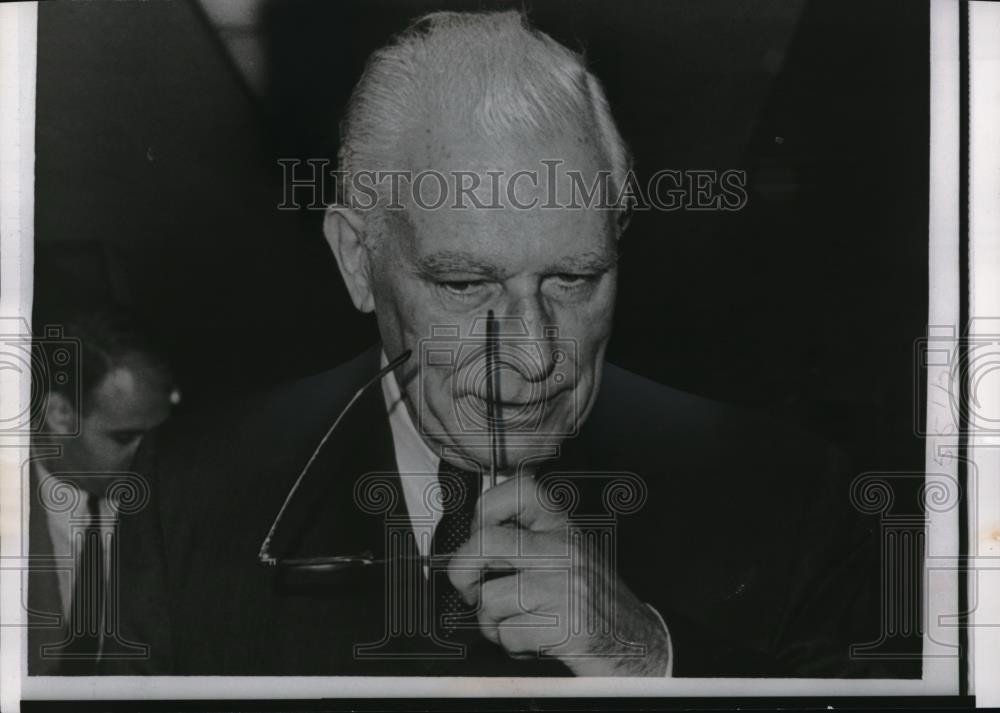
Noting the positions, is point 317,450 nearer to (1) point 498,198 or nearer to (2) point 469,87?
(1) point 498,198

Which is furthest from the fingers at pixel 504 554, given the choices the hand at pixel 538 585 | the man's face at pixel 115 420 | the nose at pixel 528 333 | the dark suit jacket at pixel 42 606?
the dark suit jacket at pixel 42 606

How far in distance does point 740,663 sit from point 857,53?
1.51m

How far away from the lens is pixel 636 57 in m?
2.16

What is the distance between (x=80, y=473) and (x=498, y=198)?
47.9 inches

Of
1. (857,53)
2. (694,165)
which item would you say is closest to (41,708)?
(694,165)

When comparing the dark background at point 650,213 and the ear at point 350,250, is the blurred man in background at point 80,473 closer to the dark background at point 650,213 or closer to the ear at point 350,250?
the dark background at point 650,213

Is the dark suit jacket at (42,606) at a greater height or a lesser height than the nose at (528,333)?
lesser

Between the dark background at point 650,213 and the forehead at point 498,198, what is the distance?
7.4 inches

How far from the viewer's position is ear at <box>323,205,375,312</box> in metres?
2.16

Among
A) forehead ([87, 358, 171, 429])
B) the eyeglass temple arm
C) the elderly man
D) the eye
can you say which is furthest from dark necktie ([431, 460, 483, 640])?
forehead ([87, 358, 171, 429])

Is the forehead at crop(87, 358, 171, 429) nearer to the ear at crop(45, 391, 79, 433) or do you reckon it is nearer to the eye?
the ear at crop(45, 391, 79, 433)

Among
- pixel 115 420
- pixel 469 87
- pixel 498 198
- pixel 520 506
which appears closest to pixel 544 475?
pixel 520 506

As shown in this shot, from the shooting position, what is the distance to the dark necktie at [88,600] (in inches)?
86.8

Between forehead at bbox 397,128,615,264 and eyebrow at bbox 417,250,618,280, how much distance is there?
0.01m
